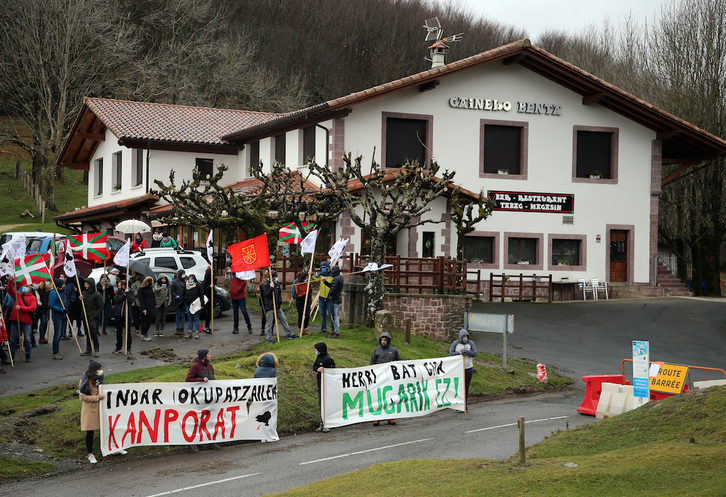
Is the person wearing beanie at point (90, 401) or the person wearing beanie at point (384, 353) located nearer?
the person wearing beanie at point (90, 401)

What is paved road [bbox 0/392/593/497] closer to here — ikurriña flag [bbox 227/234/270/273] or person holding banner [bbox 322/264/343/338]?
person holding banner [bbox 322/264/343/338]

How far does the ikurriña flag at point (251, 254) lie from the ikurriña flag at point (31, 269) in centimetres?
429

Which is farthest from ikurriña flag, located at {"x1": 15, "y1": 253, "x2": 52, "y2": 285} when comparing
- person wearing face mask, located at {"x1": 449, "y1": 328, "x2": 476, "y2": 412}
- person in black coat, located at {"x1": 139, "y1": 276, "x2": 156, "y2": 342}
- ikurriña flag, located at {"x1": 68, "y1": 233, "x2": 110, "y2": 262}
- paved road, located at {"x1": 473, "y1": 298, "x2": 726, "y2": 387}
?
paved road, located at {"x1": 473, "y1": 298, "x2": 726, "y2": 387}

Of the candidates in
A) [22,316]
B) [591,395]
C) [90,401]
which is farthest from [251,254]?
[591,395]

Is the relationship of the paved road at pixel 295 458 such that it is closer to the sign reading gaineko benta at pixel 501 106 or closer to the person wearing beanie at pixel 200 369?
the person wearing beanie at pixel 200 369

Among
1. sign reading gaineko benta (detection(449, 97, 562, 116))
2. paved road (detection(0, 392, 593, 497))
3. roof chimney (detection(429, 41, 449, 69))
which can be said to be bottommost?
paved road (detection(0, 392, 593, 497))

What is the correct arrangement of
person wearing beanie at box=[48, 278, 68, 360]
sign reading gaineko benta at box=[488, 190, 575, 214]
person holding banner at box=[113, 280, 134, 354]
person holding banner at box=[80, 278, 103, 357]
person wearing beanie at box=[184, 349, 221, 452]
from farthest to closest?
sign reading gaineko benta at box=[488, 190, 575, 214] < person holding banner at box=[113, 280, 134, 354] < person holding banner at box=[80, 278, 103, 357] < person wearing beanie at box=[48, 278, 68, 360] < person wearing beanie at box=[184, 349, 221, 452]

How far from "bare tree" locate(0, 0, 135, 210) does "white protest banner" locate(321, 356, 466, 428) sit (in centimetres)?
3716

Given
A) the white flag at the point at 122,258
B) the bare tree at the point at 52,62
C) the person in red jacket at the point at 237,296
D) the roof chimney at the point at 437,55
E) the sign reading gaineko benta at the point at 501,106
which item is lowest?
the person in red jacket at the point at 237,296

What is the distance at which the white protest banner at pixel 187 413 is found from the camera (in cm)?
1188

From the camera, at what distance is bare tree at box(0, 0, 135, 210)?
46281mm

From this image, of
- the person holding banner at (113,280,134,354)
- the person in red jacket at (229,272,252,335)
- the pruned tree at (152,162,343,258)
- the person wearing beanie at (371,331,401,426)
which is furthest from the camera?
the pruned tree at (152,162,343,258)

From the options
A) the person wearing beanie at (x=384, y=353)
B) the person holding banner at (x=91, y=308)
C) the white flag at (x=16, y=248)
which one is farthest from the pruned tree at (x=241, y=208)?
the person wearing beanie at (x=384, y=353)

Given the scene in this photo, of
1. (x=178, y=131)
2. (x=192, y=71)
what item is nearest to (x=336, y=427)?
(x=178, y=131)
